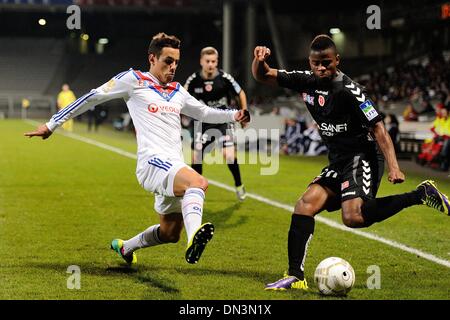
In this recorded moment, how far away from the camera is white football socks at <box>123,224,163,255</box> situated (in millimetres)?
7445

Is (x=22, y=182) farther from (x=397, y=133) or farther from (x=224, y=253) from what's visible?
(x=397, y=133)

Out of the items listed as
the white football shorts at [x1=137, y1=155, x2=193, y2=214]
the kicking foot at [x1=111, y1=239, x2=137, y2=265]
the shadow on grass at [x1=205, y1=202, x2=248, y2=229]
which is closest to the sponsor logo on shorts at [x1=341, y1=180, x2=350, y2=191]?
the white football shorts at [x1=137, y1=155, x2=193, y2=214]

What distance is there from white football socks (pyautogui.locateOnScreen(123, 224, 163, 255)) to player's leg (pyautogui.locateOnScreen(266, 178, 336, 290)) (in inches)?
49.0

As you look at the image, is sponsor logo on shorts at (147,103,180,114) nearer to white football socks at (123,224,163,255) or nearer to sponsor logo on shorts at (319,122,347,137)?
white football socks at (123,224,163,255)

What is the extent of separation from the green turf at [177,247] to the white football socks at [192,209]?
0.56 meters

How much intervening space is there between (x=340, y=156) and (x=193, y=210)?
1.45 metres

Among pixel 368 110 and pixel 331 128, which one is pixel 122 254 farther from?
pixel 368 110

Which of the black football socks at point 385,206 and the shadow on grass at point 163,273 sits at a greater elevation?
the black football socks at point 385,206

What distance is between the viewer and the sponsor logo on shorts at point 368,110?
22.4ft

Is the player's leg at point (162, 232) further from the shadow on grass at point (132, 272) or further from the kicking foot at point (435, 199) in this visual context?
the kicking foot at point (435, 199)

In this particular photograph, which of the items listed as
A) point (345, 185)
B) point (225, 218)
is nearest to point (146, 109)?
point (345, 185)

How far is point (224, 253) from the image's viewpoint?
335 inches

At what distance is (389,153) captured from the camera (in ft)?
22.2

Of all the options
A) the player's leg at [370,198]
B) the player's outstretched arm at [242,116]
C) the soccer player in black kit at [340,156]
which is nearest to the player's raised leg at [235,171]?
the player's outstretched arm at [242,116]
